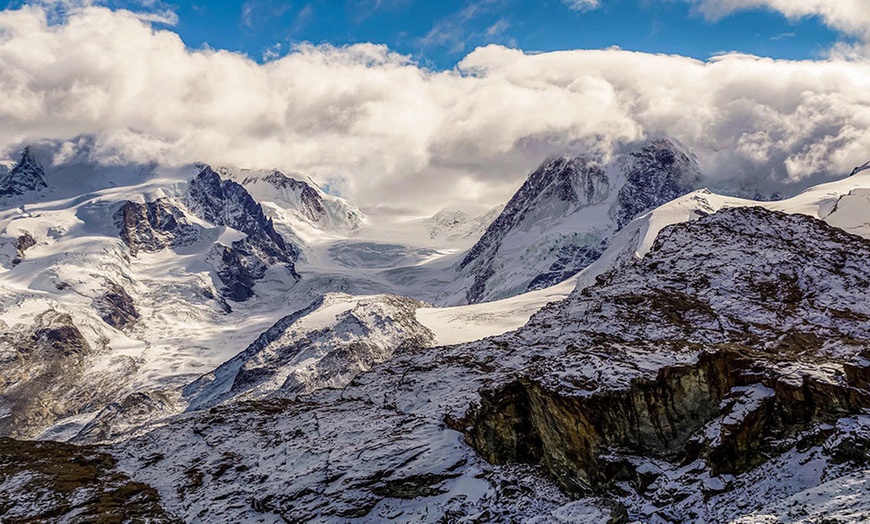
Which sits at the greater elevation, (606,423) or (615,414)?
(615,414)

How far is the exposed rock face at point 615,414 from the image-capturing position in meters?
34.4

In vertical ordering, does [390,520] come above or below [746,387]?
below

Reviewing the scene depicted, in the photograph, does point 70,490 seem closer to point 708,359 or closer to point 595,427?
point 595,427

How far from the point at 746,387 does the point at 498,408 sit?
17378 mm

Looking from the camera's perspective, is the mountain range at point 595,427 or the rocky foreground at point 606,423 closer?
the rocky foreground at point 606,423

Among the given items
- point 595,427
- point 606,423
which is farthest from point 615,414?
point 595,427

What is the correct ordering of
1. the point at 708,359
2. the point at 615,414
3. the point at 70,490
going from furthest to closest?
the point at 70,490
the point at 615,414
the point at 708,359

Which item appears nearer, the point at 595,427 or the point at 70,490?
the point at 595,427

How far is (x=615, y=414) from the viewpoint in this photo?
40.9 m

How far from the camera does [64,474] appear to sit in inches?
2141

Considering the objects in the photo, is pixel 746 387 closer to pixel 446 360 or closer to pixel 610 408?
pixel 610 408

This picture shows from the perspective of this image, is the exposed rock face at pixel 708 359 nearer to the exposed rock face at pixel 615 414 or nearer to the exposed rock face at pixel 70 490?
the exposed rock face at pixel 615 414

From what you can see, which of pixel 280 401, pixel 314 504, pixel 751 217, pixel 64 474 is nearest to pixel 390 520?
pixel 314 504

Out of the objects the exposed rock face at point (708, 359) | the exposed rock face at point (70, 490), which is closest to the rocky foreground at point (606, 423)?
the exposed rock face at point (708, 359)
